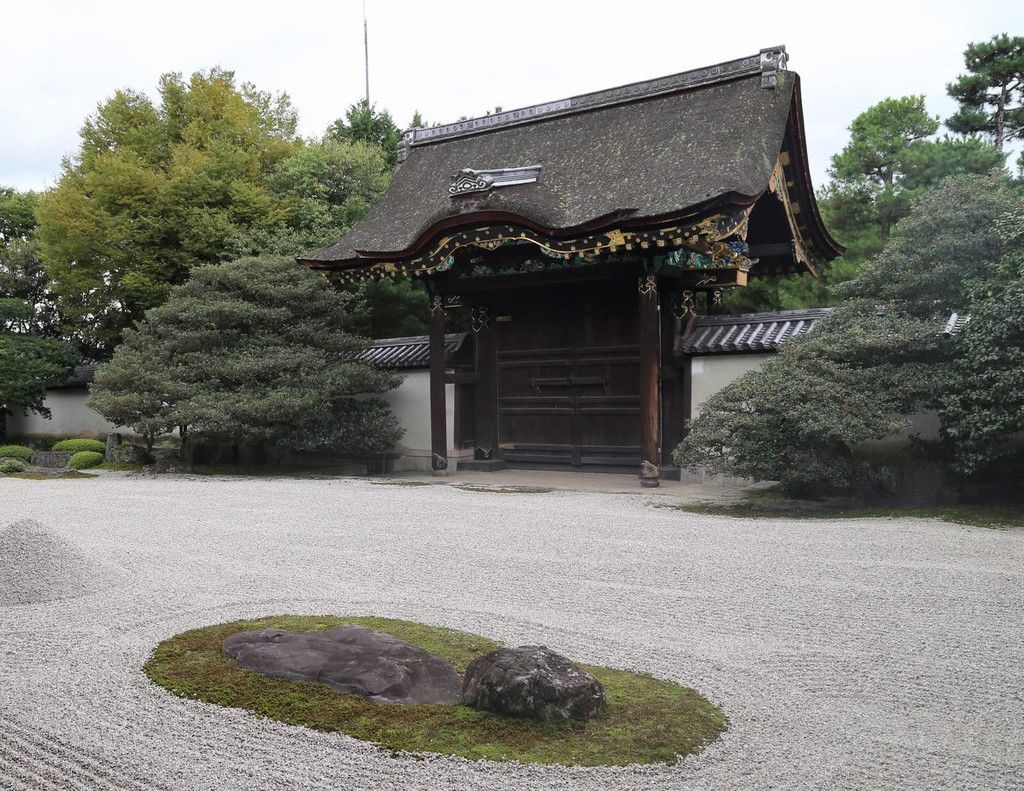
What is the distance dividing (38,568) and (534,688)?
351 centimetres

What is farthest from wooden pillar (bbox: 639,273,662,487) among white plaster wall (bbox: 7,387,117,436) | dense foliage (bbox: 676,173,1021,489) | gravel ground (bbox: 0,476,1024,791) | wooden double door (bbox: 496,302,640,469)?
white plaster wall (bbox: 7,387,117,436)

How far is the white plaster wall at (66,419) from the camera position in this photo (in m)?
19.0

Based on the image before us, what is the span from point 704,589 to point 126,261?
609 inches

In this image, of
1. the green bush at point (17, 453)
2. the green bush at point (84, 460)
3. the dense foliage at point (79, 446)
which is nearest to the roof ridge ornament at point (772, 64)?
the green bush at point (84, 460)

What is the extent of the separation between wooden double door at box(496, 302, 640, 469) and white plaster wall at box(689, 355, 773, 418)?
2.77 feet

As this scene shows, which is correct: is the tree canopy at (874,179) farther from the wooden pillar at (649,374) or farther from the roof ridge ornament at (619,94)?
the wooden pillar at (649,374)

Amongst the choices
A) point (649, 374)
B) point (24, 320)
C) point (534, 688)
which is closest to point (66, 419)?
point (24, 320)

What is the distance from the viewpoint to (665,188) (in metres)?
10.2

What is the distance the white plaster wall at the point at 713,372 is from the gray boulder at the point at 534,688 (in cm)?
798

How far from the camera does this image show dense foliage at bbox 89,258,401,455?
11.9 meters

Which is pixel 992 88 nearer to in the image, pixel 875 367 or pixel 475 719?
pixel 875 367

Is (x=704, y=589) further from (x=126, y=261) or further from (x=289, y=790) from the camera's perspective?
(x=126, y=261)

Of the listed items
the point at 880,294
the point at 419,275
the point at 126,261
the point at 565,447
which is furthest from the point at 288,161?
the point at 880,294

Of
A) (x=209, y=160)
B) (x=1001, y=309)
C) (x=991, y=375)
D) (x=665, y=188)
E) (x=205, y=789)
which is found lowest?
(x=205, y=789)
